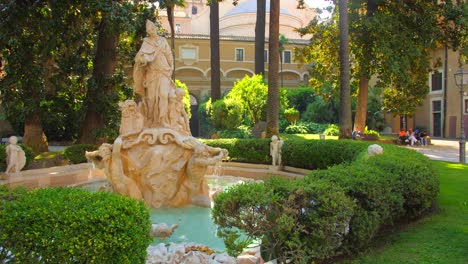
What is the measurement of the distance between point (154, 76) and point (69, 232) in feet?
16.3

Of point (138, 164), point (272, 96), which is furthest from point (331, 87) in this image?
point (138, 164)

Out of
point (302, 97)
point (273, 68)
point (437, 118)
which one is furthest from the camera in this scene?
point (302, 97)

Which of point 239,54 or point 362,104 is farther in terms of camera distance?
point 239,54

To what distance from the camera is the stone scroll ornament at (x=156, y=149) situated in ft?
25.2

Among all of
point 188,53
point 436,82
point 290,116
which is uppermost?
point 188,53

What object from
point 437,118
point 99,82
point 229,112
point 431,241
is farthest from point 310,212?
point 437,118

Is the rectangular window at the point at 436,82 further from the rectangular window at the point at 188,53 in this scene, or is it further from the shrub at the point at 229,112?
the rectangular window at the point at 188,53

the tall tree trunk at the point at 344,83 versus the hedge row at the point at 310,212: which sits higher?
the tall tree trunk at the point at 344,83

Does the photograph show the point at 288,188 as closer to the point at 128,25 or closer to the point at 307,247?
the point at 307,247

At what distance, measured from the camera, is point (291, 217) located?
4.23 metres

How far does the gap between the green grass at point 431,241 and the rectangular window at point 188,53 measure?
36645 millimetres

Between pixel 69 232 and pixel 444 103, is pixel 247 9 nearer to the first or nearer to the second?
pixel 444 103

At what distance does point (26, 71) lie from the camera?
1482 centimetres

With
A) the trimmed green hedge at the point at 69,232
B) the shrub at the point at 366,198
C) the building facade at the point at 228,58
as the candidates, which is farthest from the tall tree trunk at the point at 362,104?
the building facade at the point at 228,58
